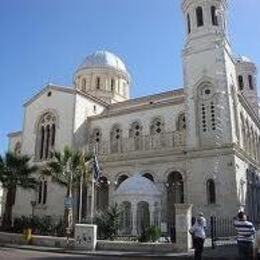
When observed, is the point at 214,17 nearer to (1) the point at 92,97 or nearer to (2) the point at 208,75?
(2) the point at 208,75

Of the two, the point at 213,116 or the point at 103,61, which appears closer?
the point at 213,116

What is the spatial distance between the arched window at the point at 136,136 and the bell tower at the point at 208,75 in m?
5.61

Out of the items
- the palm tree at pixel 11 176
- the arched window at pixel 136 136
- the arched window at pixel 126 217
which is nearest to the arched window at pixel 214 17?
the arched window at pixel 136 136

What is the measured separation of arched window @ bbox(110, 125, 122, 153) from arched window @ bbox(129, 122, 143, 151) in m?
1.23

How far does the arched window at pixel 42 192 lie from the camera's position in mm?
36188

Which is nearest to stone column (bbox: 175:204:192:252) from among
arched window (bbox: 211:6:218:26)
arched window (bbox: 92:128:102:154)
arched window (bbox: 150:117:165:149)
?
arched window (bbox: 150:117:165:149)

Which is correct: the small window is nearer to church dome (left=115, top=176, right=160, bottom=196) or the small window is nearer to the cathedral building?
the cathedral building

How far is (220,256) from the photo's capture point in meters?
15.5

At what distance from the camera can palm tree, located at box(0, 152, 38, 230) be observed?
92.5 ft

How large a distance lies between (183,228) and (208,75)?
15848 mm

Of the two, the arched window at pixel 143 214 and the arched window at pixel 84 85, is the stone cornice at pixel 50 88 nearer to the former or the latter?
the arched window at pixel 84 85

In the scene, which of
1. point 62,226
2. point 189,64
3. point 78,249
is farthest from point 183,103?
point 78,249

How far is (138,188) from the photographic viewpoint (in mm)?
27891

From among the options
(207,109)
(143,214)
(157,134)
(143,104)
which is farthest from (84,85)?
(143,214)
